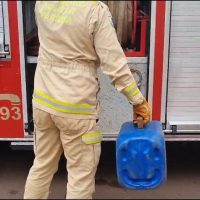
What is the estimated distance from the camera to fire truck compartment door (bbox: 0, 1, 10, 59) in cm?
350

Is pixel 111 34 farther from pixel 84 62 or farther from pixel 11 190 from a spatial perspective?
pixel 11 190

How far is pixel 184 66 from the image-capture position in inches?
144

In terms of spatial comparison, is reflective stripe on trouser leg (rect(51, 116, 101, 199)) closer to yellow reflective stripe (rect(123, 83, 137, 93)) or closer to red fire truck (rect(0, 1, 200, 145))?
yellow reflective stripe (rect(123, 83, 137, 93))

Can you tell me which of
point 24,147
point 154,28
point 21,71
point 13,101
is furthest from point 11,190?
point 154,28

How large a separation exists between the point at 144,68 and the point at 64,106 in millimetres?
996

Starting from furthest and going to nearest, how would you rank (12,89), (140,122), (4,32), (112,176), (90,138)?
1. (112,176)
2. (12,89)
3. (4,32)
4. (140,122)
5. (90,138)

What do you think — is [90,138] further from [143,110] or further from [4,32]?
[4,32]

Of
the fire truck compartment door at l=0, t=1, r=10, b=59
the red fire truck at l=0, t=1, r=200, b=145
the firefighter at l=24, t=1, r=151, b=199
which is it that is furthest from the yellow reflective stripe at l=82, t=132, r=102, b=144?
the fire truck compartment door at l=0, t=1, r=10, b=59

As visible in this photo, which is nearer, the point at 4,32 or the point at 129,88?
the point at 129,88

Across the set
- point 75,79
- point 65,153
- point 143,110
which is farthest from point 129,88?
point 65,153

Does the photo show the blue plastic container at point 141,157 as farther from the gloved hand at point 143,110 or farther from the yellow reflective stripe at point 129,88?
the yellow reflective stripe at point 129,88

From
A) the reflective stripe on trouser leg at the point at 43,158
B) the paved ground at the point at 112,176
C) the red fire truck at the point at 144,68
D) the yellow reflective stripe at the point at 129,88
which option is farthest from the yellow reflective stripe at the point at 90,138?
the paved ground at the point at 112,176

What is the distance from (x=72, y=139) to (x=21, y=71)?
927 mm

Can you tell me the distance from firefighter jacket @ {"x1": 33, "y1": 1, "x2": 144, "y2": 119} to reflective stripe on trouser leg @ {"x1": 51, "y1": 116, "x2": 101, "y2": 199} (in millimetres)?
62
